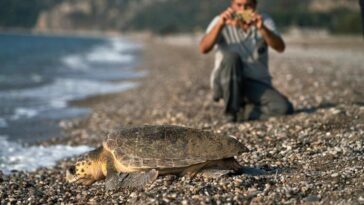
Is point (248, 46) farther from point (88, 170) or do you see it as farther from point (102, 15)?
point (102, 15)

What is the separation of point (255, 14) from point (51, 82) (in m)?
13.5

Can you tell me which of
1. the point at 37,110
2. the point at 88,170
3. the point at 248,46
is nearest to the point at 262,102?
the point at 248,46

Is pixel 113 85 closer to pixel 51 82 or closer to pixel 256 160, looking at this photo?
pixel 51 82

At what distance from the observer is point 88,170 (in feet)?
15.5

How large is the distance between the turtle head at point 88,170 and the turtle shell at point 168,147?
8.9 inches

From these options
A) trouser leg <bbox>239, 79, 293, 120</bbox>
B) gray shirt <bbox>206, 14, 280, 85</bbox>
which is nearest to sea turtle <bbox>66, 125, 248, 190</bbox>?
→ gray shirt <bbox>206, 14, 280, 85</bbox>

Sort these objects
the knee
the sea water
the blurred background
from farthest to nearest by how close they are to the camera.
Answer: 1. the blurred background
2. the sea water
3. the knee

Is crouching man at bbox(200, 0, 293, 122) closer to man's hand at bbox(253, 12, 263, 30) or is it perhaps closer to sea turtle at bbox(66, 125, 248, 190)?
man's hand at bbox(253, 12, 263, 30)

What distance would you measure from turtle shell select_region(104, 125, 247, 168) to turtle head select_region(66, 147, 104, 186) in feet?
0.74

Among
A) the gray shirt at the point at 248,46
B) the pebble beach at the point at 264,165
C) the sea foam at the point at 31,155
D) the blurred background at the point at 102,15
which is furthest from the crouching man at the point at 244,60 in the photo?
the blurred background at the point at 102,15

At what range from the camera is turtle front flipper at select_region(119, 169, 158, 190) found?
4.27m

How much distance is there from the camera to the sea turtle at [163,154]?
14.1 feet

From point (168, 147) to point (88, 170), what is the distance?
87 cm

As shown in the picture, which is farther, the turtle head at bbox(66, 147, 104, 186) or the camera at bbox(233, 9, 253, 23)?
the camera at bbox(233, 9, 253, 23)
